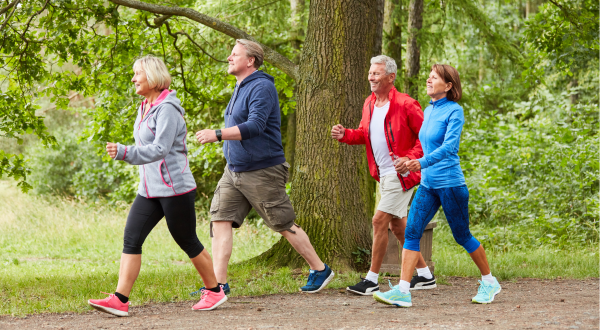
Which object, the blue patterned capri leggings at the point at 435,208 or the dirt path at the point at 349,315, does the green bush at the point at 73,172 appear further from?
the blue patterned capri leggings at the point at 435,208

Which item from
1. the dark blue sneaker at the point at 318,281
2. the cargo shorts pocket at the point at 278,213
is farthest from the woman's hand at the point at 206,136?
the dark blue sneaker at the point at 318,281

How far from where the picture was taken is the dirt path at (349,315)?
3.67 meters

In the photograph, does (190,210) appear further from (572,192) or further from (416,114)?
(572,192)

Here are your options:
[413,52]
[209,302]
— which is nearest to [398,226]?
[209,302]

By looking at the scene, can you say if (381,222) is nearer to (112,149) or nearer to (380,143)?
(380,143)

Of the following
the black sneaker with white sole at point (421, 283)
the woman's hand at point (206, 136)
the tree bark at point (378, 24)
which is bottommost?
the black sneaker with white sole at point (421, 283)

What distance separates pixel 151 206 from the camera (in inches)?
165

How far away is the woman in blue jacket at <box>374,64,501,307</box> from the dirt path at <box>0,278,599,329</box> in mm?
304

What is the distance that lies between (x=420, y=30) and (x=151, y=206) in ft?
28.3

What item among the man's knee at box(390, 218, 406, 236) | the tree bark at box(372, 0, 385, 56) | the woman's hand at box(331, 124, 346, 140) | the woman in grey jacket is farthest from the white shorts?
the tree bark at box(372, 0, 385, 56)

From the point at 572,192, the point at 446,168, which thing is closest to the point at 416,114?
the point at 446,168

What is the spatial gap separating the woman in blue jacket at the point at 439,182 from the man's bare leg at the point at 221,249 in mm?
1354

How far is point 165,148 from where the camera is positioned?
3.97 metres

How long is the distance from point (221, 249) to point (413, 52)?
8.57 m
